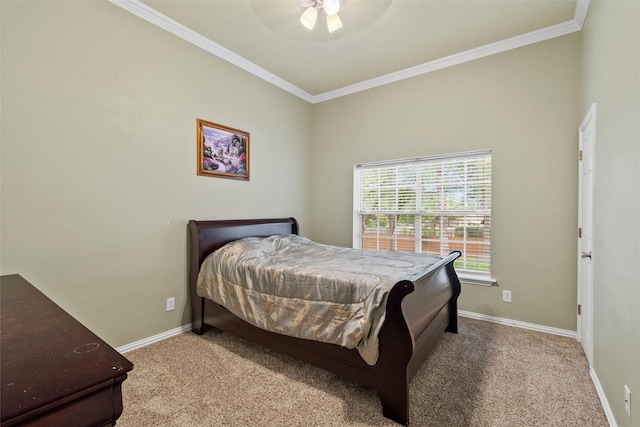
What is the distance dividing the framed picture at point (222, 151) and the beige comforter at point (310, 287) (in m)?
0.84

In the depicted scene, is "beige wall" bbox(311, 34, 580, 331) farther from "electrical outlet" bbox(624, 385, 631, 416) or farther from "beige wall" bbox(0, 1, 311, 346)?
"beige wall" bbox(0, 1, 311, 346)

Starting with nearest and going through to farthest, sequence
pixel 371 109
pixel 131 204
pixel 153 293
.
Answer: pixel 131 204 < pixel 153 293 < pixel 371 109

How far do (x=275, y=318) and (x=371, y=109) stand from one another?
305 cm

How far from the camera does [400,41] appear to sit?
3.01m

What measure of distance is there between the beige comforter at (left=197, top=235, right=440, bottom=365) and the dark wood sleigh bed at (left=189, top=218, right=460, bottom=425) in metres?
0.09

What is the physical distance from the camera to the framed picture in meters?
3.03

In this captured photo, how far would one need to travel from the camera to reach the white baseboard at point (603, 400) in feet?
5.28

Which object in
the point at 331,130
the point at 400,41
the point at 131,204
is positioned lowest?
the point at 131,204

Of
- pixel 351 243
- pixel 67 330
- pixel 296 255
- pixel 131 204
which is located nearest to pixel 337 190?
pixel 351 243

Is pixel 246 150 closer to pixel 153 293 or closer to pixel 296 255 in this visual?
pixel 296 255

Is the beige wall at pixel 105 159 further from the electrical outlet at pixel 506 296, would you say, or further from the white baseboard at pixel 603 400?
the white baseboard at pixel 603 400

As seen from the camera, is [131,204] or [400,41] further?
[400,41]

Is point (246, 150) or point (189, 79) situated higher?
point (189, 79)

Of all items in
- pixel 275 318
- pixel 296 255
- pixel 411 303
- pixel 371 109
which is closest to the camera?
pixel 411 303
